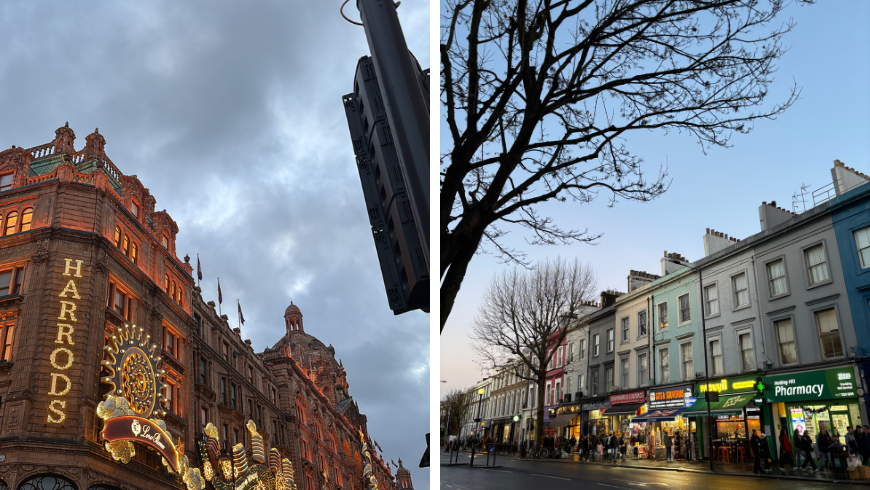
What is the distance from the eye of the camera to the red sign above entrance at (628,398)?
66.3 inches

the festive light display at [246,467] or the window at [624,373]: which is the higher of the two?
the window at [624,373]

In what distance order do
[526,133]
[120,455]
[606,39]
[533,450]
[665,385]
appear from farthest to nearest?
[120,455] < [526,133] < [606,39] < [533,450] < [665,385]

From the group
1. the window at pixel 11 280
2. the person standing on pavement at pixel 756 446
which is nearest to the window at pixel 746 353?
the person standing on pavement at pixel 756 446

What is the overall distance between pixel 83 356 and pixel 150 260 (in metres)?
3.53

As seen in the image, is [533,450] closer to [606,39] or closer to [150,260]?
[606,39]

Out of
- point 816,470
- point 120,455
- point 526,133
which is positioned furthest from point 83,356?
point 816,470

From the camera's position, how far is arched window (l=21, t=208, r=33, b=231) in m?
8.75

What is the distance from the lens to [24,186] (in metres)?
9.02

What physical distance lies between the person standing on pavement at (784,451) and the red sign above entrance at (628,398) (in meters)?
0.41

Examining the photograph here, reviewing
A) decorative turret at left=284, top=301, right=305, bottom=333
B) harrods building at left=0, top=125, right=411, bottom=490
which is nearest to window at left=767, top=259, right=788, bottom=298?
harrods building at left=0, top=125, right=411, bottom=490

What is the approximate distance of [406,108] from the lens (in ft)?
7.11

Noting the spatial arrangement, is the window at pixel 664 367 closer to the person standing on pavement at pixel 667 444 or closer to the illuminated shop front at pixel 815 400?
the person standing on pavement at pixel 667 444

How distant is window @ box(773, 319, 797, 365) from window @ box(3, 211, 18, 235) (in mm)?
10268

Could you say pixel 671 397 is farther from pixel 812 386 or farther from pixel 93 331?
pixel 93 331
